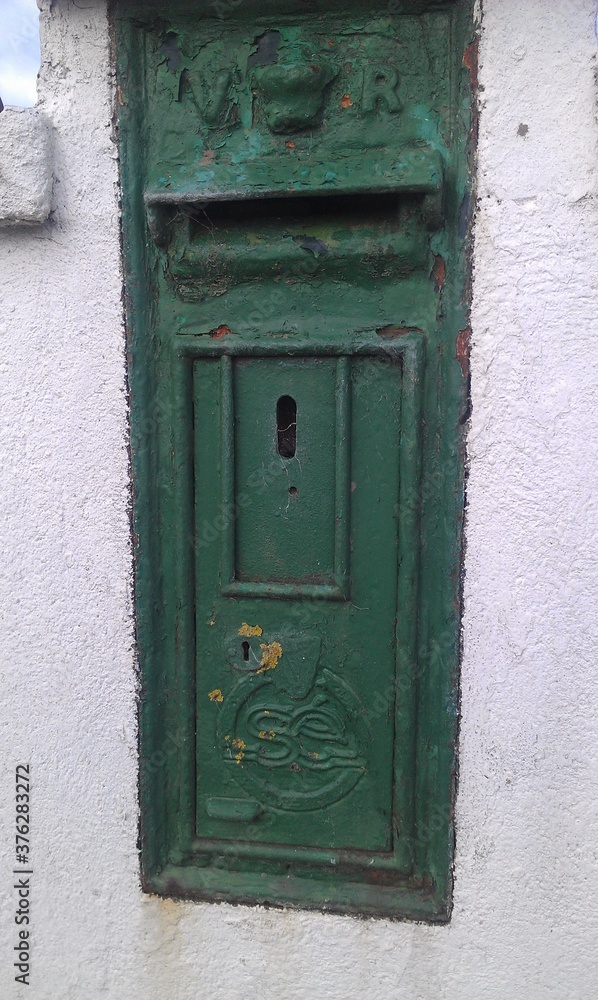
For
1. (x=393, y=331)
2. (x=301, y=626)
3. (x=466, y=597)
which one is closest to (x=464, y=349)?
(x=393, y=331)

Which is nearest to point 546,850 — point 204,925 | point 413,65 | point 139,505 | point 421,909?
point 421,909

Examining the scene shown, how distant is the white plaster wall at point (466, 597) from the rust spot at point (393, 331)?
0.42ft

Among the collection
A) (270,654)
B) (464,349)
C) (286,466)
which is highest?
(464,349)

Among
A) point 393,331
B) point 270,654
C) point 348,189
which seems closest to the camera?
point 348,189

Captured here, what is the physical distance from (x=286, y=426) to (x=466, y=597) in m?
0.52

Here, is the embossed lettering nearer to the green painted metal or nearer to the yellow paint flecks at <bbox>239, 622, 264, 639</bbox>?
the green painted metal

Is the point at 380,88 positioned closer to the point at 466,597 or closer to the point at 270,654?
the point at 466,597

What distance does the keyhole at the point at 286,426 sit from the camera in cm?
143

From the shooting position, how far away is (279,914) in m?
1.49

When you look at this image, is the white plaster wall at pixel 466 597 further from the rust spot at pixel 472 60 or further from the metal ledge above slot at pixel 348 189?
the metal ledge above slot at pixel 348 189

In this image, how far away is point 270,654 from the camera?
1.47 metres

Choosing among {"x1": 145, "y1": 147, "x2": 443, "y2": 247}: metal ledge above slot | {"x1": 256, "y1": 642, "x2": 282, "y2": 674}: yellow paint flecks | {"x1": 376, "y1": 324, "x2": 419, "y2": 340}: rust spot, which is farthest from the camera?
{"x1": 256, "y1": 642, "x2": 282, "y2": 674}: yellow paint flecks

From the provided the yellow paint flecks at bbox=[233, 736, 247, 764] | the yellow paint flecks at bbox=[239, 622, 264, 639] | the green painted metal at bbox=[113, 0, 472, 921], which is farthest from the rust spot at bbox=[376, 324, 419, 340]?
the yellow paint flecks at bbox=[233, 736, 247, 764]

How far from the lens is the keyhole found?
1434mm
